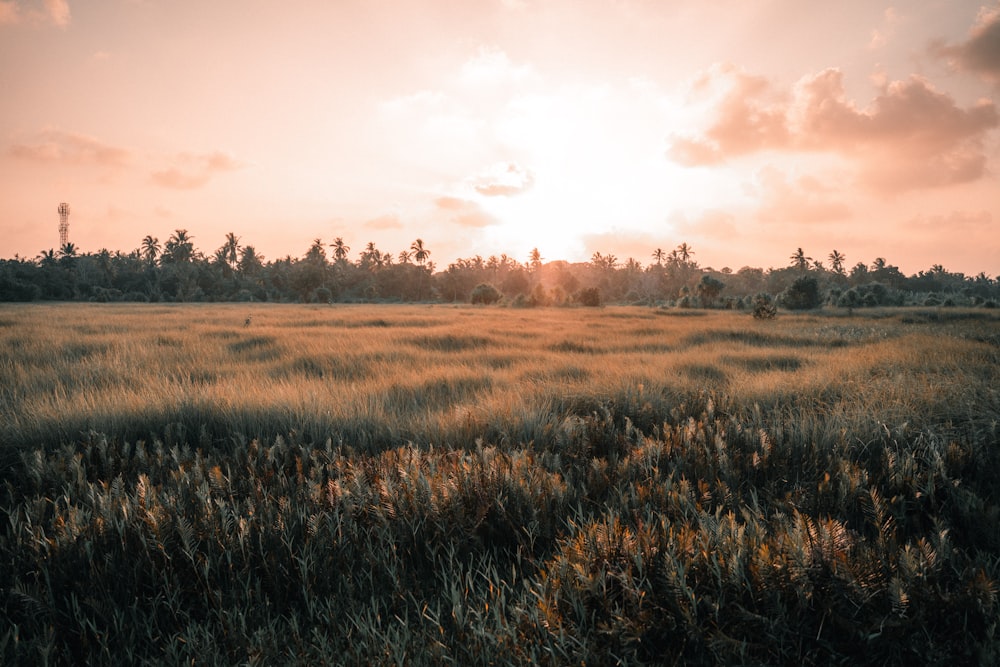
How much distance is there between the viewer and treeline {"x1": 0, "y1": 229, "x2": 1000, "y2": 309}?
51250 mm

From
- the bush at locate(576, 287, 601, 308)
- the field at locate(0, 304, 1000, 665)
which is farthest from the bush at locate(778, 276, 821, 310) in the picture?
the field at locate(0, 304, 1000, 665)

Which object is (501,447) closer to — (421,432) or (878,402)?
(421,432)

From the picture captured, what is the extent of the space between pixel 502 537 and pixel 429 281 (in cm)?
10688

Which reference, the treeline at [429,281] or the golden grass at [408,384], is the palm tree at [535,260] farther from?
the golden grass at [408,384]

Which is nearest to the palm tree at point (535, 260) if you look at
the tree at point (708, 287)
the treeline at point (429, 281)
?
the treeline at point (429, 281)

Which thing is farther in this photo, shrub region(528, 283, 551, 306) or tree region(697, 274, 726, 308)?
tree region(697, 274, 726, 308)

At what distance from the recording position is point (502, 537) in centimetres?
233

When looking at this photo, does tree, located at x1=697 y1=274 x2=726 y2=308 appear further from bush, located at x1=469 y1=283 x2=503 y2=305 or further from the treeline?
bush, located at x1=469 y1=283 x2=503 y2=305

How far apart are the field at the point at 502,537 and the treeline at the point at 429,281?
45.1 m

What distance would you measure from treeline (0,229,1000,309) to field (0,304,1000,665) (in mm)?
45132

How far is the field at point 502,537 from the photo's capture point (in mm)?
1503

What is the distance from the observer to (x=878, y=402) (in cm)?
468

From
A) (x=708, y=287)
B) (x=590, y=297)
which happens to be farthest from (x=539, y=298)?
(x=708, y=287)

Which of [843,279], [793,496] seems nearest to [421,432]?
[793,496]
